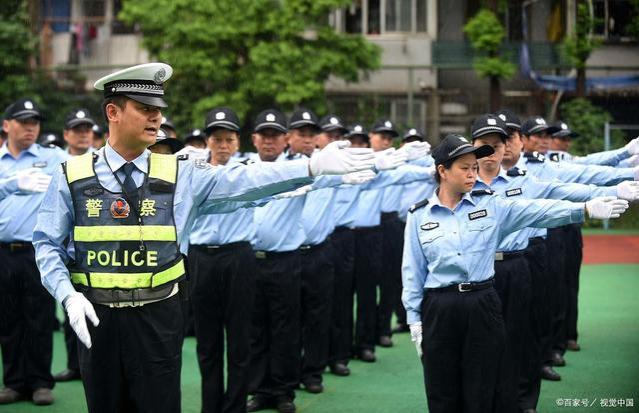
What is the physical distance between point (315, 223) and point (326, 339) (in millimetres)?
1051

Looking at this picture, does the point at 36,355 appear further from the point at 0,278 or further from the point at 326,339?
the point at 326,339

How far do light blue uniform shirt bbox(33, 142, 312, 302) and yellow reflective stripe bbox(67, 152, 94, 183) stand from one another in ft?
0.11

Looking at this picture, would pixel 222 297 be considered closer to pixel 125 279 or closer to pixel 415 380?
pixel 415 380

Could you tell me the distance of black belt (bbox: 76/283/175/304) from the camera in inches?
176

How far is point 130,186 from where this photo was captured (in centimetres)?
455

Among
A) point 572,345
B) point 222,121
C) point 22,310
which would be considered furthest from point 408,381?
point 22,310

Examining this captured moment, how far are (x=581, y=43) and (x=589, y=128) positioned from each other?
1.99m

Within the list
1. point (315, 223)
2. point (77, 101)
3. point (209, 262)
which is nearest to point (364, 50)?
point (77, 101)

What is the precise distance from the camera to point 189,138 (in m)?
11.3

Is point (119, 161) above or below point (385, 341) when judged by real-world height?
above

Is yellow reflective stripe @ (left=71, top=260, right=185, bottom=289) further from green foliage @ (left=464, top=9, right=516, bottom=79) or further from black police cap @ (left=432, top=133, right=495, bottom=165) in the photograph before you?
green foliage @ (left=464, top=9, right=516, bottom=79)

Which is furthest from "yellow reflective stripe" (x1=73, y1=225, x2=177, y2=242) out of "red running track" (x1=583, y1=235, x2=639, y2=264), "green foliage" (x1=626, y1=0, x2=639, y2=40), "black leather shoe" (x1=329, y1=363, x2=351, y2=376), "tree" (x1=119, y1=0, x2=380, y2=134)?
"tree" (x1=119, y1=0, x2=380, y2=134)

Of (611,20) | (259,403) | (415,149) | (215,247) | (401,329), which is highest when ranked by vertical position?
(611,20)

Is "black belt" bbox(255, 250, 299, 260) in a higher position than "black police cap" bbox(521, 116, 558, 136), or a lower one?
lower
